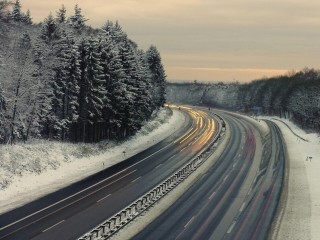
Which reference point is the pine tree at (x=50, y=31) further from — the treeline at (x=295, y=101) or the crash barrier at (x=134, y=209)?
the treeline at (x=295, y=101)

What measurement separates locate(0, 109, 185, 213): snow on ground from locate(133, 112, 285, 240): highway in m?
12.7

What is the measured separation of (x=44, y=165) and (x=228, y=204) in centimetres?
2041

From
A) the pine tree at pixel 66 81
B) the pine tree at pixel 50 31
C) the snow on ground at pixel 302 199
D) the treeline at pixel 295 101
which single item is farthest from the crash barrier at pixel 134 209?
the treeline at pixel 295 101

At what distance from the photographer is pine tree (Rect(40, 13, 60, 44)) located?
60562mm

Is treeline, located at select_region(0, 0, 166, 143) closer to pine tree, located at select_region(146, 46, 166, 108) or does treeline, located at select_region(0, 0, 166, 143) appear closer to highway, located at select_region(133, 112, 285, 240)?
highway, located at select_region(133, 112, 285, 240)

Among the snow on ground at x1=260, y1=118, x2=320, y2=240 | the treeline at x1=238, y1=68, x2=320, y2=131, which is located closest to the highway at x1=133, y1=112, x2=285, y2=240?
the snow on ground at x1=260, y1=118, x2=320, y2=240

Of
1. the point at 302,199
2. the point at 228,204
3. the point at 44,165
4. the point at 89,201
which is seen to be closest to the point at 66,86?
the point at 44,165

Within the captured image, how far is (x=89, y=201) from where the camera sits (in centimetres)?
3638

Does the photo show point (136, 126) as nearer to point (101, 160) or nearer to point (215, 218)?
point (101, 160)

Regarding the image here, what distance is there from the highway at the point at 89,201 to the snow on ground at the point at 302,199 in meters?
12.8

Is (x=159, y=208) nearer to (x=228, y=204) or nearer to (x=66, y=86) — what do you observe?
(x=228, y=204)

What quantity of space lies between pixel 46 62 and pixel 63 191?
23397mm

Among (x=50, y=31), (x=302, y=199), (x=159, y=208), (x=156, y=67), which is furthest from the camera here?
(x=156, y=67)

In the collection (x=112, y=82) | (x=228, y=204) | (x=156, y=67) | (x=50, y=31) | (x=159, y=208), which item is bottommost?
(x=159, y=208)
